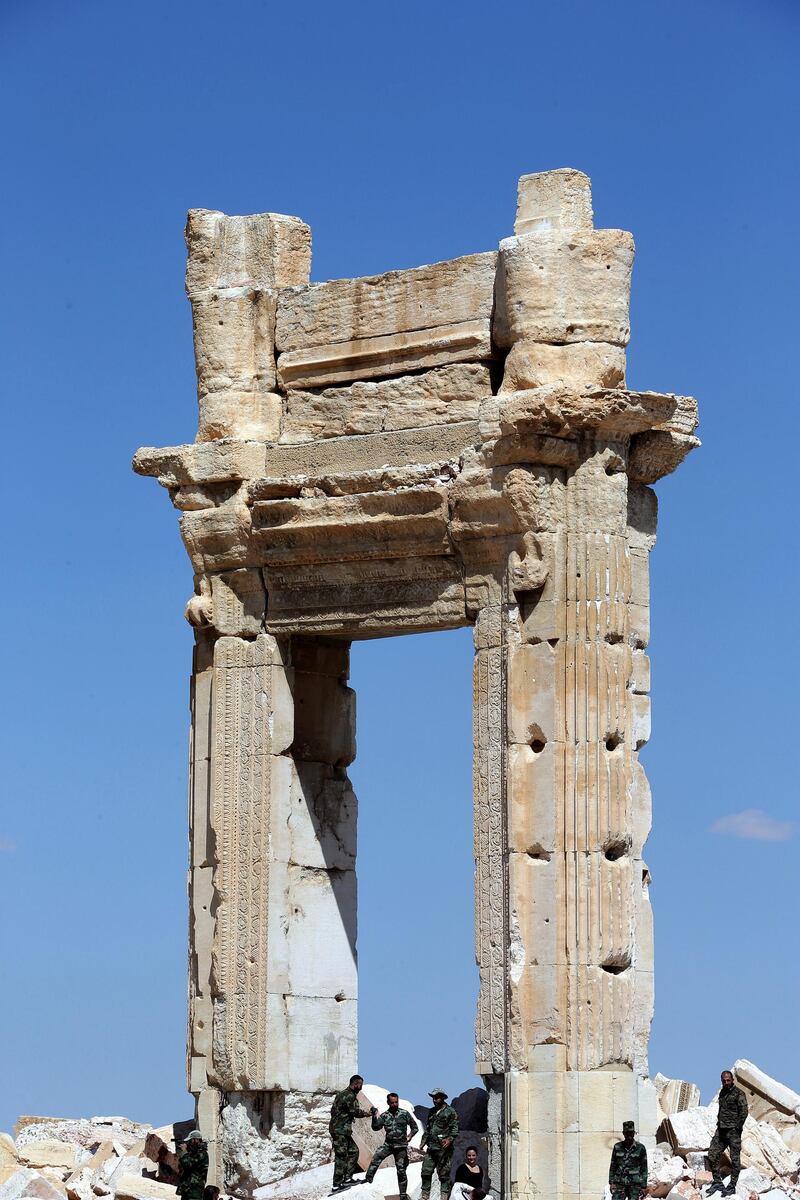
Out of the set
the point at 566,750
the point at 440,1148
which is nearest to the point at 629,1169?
the point at 440,1148

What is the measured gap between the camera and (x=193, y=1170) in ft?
75.6

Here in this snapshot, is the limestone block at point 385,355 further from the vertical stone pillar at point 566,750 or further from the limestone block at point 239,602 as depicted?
the limestone block at point 239,602

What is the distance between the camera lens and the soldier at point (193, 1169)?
2272 centimetres

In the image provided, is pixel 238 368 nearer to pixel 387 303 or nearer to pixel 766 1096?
pixel 387 303

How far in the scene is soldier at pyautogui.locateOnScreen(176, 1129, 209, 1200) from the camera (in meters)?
22.7

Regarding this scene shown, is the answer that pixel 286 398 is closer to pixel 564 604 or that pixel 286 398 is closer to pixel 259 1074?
pixel 564 604

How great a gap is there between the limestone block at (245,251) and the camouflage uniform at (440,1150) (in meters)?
7.11

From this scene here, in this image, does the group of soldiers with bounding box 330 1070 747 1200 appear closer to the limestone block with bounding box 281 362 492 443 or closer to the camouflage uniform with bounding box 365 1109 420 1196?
the camouflage uniform with bounding box 365 1109 420 1196

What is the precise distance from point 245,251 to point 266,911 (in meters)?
5.58

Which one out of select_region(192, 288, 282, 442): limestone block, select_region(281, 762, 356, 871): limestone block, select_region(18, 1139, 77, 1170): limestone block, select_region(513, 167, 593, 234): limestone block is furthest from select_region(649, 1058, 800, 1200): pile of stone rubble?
select_region(513, 167, 593, 234): limestone block

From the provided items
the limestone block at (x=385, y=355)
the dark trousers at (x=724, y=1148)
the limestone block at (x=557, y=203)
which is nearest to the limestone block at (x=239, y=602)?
the limestone block at (x=385, y=355)

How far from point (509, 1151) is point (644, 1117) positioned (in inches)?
50.0

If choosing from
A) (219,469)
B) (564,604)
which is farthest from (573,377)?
(219,469)

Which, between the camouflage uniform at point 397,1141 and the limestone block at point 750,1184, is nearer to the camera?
the camouflage uniform at point 397,1141
